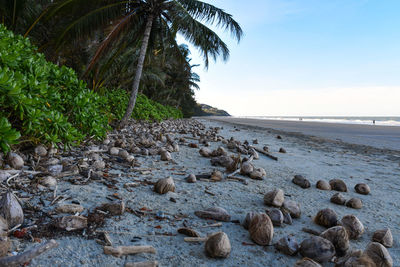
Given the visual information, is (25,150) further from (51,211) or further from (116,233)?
(116,233)

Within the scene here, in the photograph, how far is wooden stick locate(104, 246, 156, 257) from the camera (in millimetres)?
1001

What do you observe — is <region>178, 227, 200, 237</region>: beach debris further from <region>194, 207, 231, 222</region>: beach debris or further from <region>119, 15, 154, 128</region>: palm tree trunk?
<region>119, 15, 154, 128</region>: palm tree trunk

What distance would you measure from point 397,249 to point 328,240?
0.47 metres

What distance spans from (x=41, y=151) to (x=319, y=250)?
7.79 ft

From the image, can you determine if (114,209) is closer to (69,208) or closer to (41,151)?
(69,208)

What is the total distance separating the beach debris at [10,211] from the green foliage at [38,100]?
726 millimetres

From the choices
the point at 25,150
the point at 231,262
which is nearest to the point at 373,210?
the point at 231,262

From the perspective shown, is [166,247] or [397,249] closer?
[166,247]

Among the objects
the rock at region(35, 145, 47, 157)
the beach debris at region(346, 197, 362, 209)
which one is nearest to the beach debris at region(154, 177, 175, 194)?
the rock at region(35, 145, 47, 157)

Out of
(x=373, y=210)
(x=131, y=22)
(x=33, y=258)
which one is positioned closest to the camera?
(x=33, y=258)

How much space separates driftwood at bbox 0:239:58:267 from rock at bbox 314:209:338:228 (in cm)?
143

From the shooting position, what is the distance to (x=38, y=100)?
174 cm

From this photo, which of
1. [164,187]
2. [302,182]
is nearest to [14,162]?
[164,187]

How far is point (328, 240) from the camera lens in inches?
42.9
